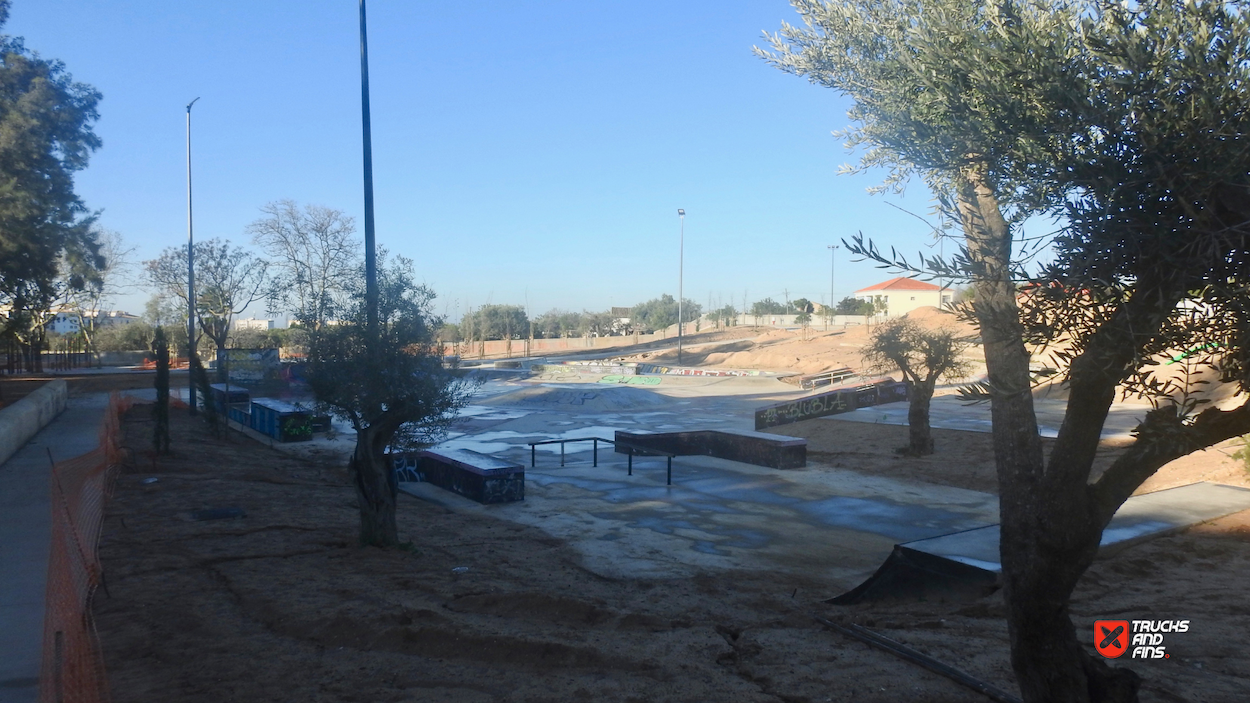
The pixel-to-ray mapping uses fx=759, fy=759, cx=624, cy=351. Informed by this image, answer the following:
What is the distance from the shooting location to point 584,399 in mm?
34312

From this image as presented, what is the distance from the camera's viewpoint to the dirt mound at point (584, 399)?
1320 inches

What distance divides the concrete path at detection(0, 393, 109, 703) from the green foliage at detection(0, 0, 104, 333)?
23.0 feet

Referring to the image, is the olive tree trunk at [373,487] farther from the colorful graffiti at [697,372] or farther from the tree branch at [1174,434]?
the colorful graffiti at [697,372]

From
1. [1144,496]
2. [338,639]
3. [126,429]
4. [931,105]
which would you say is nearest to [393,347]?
[338,639]

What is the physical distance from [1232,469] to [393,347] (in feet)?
46.1

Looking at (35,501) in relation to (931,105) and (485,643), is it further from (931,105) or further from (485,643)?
(931,105)

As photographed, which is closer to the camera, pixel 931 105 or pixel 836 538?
pixel 931 105

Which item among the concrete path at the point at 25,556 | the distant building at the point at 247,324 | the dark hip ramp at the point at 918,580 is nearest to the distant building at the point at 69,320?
the distant building at the point at 247,324

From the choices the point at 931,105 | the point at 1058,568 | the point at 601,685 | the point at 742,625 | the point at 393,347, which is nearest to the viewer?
the point at 1058,568

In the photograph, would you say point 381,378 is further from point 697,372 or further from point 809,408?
point 697,372

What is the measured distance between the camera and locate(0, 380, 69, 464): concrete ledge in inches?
645

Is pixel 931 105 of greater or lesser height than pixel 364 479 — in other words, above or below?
above

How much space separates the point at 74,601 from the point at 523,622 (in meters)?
3.71

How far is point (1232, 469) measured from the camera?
13125 mm
